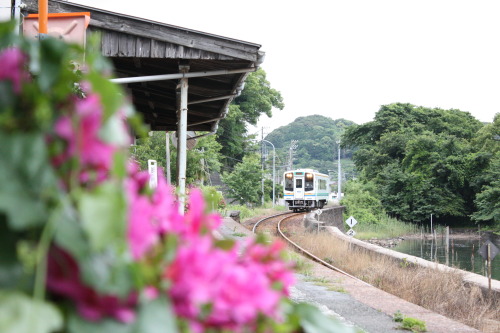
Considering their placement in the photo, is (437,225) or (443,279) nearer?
(443,279)

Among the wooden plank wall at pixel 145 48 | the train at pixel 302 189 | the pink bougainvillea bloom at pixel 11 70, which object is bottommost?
the train at pixel 302 189

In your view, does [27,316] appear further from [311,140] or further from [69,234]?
A: [311,140]

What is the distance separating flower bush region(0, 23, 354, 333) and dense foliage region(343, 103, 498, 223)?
35265mm

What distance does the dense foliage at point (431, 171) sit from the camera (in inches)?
1460

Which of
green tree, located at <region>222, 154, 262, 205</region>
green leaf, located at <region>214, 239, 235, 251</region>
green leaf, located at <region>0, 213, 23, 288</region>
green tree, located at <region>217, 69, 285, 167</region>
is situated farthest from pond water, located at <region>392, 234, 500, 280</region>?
green leaf, located at <region>0, 213, 23, 288</region>

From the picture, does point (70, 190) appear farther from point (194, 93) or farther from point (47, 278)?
point (194, 93)

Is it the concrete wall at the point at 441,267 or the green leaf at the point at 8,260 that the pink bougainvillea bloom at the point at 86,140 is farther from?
the concrete wall at the point at 441,267

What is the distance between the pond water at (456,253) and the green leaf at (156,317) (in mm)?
16610

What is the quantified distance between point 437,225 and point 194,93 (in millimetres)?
34090

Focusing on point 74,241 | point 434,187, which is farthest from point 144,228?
point 434,187

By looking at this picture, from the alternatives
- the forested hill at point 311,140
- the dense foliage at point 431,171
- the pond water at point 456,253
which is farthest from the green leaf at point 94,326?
the forested hill at point 311,140

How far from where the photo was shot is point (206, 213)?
787 mm

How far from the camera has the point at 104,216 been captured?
2.02ft

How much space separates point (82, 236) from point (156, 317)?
127mm
